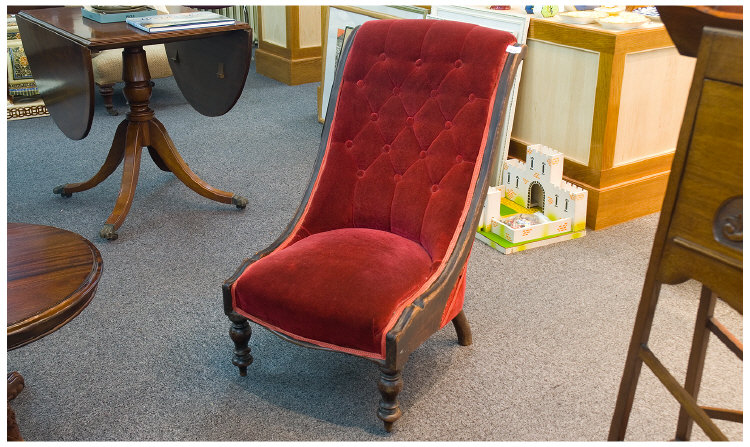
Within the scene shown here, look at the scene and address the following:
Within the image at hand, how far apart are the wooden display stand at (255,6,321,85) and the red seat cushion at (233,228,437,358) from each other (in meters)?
3.48

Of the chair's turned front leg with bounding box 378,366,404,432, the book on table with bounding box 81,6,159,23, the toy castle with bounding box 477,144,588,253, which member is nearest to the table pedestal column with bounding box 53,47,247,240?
the book on table with bounding box 81,6,159,23

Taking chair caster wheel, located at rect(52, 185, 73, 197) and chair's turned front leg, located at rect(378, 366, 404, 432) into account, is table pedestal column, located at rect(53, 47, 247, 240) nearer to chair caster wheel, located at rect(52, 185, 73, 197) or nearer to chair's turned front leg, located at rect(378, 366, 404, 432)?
chair caster wheel, located at rect(52, 185, 73, 197)

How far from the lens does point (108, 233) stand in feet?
9.91

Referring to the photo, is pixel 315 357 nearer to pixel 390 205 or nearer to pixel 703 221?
pixel 390 205

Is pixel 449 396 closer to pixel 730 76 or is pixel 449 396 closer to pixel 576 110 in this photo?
pixel 730 76

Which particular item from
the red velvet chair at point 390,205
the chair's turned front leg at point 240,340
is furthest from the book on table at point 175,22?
the chair's turned front leg at point 240,340

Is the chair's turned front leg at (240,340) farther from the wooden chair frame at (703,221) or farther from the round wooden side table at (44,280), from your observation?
the wooden chair frame at (703,221)

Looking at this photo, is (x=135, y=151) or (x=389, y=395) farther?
(x=135, y=151)

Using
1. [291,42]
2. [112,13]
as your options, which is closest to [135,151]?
[112,13]

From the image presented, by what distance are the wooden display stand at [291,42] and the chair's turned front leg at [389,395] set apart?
3800 mm

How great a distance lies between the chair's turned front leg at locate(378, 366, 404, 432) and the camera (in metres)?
1.85

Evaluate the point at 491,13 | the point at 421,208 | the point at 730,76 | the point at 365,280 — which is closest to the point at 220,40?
the point at 491,13

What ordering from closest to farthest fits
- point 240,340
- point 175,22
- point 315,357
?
point 240,340
point 315,357
point 175,22

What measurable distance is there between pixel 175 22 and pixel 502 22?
1.34 meters
